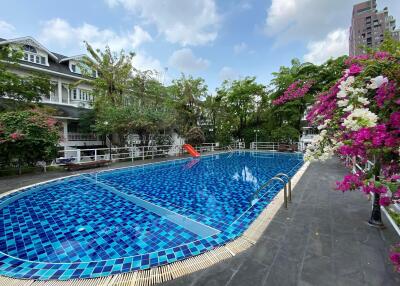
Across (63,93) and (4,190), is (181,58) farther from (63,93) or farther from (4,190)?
(4,190)

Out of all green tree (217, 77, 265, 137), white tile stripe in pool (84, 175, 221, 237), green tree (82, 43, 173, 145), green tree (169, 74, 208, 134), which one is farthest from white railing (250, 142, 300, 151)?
white tile stripe in pool (84, 175, 221, 237)

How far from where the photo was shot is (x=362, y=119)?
A: 1615 millimetres

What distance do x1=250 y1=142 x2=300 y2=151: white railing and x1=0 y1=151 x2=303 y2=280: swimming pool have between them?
13.7 m

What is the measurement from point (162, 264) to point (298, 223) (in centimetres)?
274

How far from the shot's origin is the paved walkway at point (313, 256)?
2.32 m

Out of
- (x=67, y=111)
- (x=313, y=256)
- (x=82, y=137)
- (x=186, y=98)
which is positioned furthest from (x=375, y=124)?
(x=82, y=137)

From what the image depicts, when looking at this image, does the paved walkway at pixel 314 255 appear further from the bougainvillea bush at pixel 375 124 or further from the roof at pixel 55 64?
the roof at pixel 55 64

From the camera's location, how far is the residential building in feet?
49.2

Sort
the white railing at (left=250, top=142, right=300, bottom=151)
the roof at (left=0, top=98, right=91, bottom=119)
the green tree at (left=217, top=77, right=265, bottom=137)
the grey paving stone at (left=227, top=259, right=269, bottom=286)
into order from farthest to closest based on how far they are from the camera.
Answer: the green tree at (left=217, top=77, right=265, bottom=137)
the white railing at (left=250, top=142, right=300, bottom=151)
the roof at (left=0, top=98, right=91, bottom=119)
the grey paving stone at (left=227, top=259, right=269, bottom=286)

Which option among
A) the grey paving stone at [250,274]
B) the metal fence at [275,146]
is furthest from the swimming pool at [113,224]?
the metal fence at [275,146]

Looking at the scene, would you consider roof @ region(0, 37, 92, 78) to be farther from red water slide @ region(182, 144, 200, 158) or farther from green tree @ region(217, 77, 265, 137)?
green tree @ region(217, 77, 265, 137)

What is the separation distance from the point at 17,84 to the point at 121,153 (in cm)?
704

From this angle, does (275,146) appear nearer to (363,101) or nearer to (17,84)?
(363,101)

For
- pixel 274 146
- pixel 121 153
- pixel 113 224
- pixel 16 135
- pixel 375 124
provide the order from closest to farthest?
pixel 375 124 → pixel 113 224 → pixel 16 135 → pixel 121 153 → pixel 274 146
